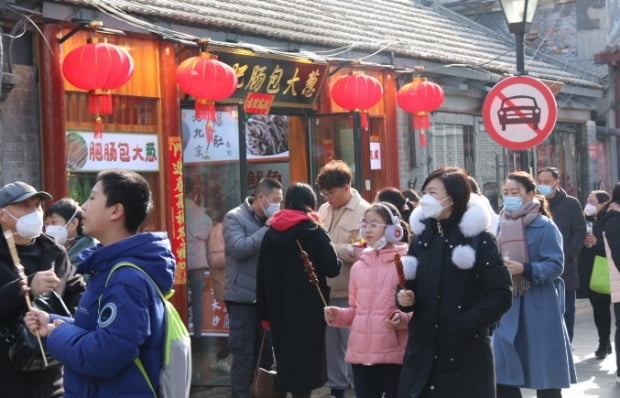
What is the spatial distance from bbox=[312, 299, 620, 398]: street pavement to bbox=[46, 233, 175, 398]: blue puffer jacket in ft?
20.9

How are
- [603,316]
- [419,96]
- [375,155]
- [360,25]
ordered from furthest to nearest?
[360,25] → [375,155] → [419,96] → [603,316]

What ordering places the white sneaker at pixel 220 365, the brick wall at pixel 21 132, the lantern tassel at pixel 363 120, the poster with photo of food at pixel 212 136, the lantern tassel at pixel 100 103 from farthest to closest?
1. the lantern tassel at pixel 363 120
2. the white sneaker at pixel 220 365
3. the poster with photo of food at pixel 212 136
4. the lantern tassel at pixel 100 103
5. the brick wall at pixel 21 132

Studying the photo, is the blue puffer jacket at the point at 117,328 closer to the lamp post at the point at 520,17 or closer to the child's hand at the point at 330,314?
the child's hand at the point at 330,314

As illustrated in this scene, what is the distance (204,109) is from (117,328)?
639cm

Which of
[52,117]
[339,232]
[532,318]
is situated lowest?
[532,318]

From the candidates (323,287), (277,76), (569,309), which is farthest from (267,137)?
(323,287)

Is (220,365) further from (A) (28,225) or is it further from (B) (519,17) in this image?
(A) (28,225)

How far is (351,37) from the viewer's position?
14180 mm

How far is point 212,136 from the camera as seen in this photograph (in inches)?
440

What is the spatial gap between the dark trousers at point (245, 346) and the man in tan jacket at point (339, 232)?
622 millimetres

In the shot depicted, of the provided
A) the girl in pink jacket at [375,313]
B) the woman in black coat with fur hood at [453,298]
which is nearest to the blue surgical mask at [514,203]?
the girl in pink jacket at [375,313]

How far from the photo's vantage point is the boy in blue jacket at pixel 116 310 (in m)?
4.33

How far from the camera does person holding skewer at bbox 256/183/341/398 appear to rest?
334 inches

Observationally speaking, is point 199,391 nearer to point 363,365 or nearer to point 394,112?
point 363,365
